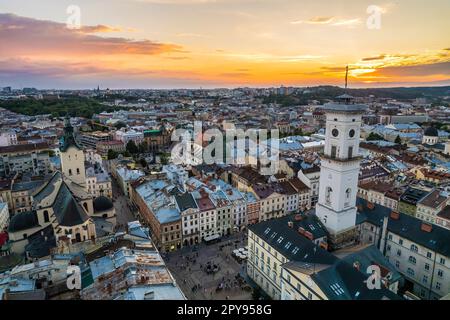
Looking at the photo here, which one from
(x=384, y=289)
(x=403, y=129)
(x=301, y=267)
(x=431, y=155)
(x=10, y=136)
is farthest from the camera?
(x=403, y=129)

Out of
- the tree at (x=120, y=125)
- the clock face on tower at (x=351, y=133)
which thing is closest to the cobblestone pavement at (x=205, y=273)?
the clock face on tower at (x=351, y=133)

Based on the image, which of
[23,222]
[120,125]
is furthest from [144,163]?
[120,125]

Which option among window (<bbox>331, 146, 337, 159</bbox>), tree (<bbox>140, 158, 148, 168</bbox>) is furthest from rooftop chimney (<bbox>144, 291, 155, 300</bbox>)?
tree (<bbox>140, 158, 148, 168</bbox>)

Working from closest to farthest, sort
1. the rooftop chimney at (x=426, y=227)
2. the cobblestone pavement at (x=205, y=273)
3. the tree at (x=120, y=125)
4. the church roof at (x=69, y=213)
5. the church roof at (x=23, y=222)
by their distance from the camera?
the rooftop chimney at (x=426, y=227), the cobblestone pavement at (x=205, y=273), the church roof at (x=69, y=213), the church roof at (x=23, y=222), the tree at (x=120, y=125)

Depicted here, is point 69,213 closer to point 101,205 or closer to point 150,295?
point 101,205

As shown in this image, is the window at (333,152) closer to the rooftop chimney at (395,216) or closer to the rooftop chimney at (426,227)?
the rooftop chimney at (395,216)

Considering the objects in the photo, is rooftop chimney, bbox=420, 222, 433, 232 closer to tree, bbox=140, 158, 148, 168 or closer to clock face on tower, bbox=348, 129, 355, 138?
clock face on tower, bbox=348, 129, 355, 138

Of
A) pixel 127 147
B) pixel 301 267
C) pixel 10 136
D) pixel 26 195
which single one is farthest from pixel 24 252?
pixel 10 136
